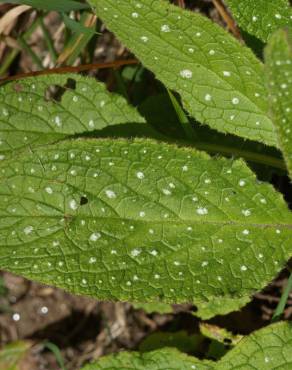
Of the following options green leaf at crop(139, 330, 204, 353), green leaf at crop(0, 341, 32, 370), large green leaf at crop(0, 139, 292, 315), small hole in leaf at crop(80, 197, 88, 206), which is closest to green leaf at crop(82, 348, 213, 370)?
large green leaf at crop(0, 139, 292, 315)

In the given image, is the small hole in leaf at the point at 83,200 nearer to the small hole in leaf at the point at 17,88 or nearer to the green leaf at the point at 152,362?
the green leaf at the point at 152,362

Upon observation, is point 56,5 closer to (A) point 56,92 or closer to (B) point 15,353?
(A) point 56,92

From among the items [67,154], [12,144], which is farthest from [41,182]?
[12,144]

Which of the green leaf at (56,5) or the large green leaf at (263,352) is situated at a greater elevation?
the green leaf at (56,5)

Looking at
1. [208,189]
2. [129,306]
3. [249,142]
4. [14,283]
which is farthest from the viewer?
[14,283]

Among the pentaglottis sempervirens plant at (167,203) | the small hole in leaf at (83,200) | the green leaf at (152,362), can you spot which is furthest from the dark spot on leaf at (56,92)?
the green leaf at (152,362)

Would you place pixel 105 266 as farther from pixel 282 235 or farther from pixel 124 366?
pixel 282 235
